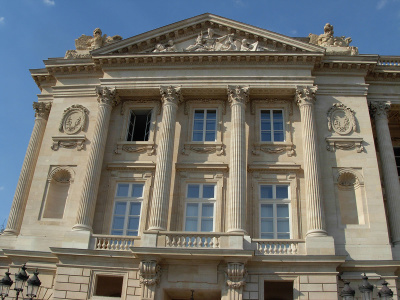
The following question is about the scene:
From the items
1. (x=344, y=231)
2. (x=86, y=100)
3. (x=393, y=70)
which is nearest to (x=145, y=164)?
(x=86, y=100)

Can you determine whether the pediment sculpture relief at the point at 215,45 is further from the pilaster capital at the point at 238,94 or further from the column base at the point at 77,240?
the column base at the point at 77,240

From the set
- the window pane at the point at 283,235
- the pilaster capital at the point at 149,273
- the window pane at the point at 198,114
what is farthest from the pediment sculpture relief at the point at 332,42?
the pilaster capital at the point at 149,273

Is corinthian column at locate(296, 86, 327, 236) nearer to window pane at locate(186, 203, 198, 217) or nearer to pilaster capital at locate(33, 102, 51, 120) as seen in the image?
window pane at locate(186, 203, 198, 217)

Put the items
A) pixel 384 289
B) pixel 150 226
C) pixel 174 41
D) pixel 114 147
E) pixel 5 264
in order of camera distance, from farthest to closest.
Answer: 1. pixel 174 41
2. pixel 114 147
3. pixel 5 264
4. pixel 150 226
5. pixel 384 289

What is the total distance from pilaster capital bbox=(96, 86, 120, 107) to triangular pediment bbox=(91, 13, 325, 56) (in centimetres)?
219

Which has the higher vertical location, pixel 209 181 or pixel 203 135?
pixel 203 135

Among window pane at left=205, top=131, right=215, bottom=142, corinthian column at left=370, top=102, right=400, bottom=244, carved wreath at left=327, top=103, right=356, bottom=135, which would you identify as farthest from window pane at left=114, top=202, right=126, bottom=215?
corinthian column at left=370, top=102, right=400, bottom=244

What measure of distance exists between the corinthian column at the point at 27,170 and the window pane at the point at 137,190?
580cm

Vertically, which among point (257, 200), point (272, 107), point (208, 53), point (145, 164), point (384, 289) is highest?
point (208, 53)

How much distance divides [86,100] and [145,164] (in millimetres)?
5689

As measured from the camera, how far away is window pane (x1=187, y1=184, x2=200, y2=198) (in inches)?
899

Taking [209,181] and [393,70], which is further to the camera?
[393,70]

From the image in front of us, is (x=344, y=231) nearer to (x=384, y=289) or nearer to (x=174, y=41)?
(x=384, y=289)

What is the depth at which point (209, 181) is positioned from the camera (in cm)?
2295
